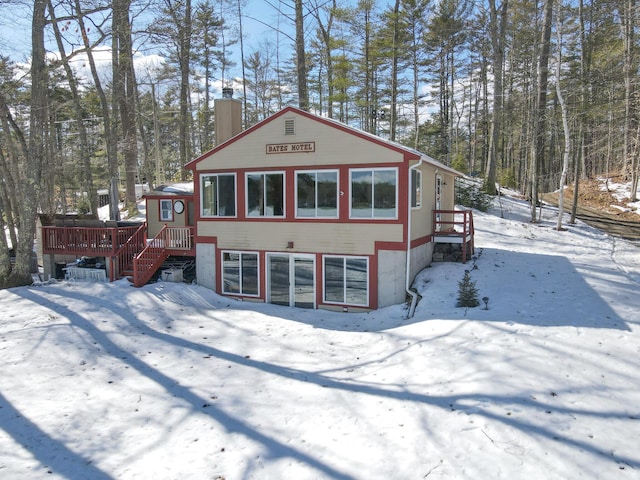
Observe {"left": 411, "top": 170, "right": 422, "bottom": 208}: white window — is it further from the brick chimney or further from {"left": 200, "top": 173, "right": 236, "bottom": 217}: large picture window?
the brick chimney

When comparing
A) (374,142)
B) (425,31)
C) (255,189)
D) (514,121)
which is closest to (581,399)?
(374,142)

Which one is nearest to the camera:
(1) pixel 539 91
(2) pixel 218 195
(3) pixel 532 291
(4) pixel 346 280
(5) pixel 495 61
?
(3) pixel 532 291

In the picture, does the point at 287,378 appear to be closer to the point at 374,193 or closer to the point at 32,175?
the point at 374,193

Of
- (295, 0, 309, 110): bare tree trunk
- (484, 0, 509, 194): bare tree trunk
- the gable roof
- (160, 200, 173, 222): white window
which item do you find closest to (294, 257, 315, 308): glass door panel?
the gable roof

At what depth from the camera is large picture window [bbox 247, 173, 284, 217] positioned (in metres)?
12.6

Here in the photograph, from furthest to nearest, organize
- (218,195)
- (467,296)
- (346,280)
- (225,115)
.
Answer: (225,115) < (218,195) < (346,280) < (467,296)

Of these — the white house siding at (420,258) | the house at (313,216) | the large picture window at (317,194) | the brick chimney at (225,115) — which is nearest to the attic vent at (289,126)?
the house at (313,216)

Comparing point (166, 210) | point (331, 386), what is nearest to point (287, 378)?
point (331, 386)

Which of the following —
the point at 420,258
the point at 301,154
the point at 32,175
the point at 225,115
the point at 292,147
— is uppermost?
the point at 225,115

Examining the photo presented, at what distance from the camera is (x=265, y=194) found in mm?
12805

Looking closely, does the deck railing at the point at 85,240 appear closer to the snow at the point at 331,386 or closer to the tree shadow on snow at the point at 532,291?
the snow at the point at 331,386

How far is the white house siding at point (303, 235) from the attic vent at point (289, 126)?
9.17 ft

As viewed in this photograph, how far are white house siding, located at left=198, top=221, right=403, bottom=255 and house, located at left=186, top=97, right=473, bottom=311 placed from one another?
3 centimetres

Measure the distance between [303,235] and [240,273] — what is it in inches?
104
